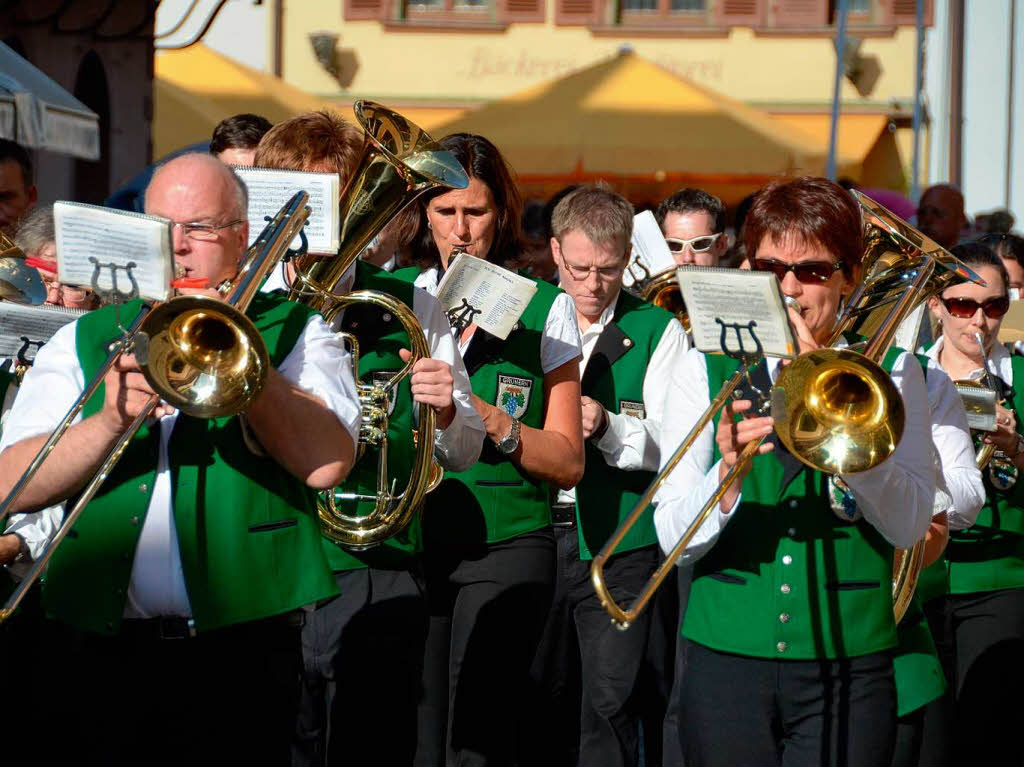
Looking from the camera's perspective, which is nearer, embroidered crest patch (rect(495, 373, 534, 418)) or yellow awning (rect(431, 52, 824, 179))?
embroidered crest patch (rect(495, 373, 534, 418))

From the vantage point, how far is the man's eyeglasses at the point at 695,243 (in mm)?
7336

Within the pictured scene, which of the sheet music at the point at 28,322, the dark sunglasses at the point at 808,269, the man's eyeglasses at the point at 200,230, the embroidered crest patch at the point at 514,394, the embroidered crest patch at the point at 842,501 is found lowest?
the embroidered crest patch at the point at 514,394

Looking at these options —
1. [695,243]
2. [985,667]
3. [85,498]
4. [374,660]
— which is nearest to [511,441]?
[374,660]

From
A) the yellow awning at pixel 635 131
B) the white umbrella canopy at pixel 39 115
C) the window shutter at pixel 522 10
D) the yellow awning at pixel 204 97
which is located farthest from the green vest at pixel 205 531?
the window shutter at pixel 522 10

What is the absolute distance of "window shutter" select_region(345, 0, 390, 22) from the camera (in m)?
22.2

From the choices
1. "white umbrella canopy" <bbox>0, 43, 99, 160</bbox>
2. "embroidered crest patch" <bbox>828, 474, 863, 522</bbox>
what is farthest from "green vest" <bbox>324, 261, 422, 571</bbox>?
"white umbrella canopy" <bbox>0, 43, 99, 160</bbox>

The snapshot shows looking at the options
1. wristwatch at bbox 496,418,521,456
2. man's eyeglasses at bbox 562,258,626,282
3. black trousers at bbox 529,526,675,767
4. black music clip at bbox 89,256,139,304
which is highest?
black music clip at bbox 89,256,139,304

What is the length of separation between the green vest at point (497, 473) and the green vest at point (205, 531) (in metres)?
1.43

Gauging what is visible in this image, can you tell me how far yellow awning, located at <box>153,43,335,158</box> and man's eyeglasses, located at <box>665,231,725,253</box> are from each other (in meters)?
5.61

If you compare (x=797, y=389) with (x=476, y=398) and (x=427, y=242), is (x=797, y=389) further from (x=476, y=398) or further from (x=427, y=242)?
(x=427, y=242)

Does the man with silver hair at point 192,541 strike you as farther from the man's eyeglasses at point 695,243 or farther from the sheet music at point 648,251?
the man's eyeglasses at point 695,243

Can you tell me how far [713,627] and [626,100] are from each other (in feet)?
35.3

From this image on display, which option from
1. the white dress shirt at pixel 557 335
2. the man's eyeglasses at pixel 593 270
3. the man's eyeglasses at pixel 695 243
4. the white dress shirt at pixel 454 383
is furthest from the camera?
the man's eyeglasses at pixel 695 243

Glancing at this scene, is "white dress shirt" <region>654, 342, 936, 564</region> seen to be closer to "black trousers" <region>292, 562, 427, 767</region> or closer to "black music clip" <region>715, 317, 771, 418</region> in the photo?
"black music clip" <region>715, 317, 771, 418</region>
